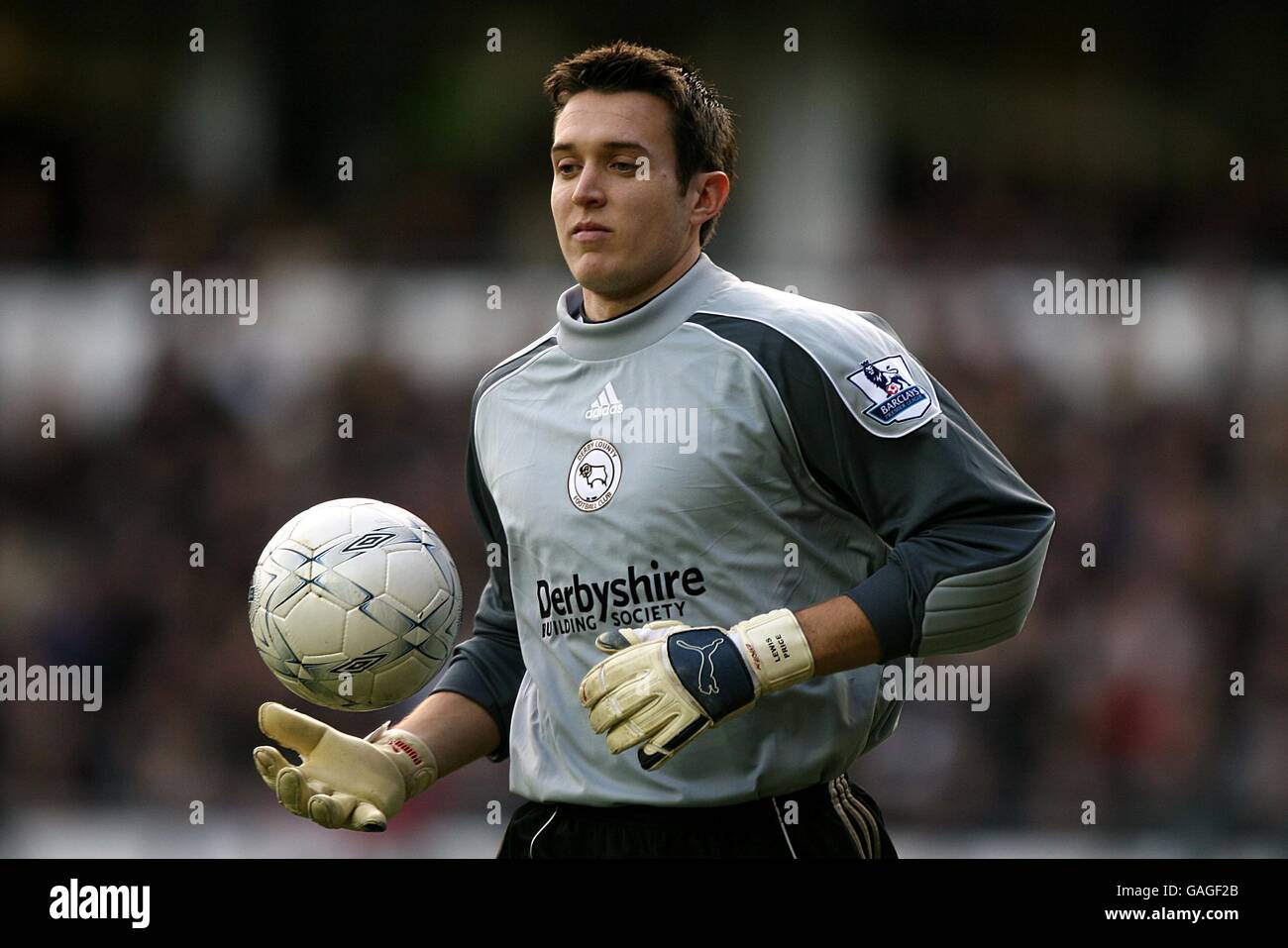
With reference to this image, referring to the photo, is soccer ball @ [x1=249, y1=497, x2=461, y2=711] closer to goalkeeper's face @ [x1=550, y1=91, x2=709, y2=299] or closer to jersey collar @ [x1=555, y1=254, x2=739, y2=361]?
jersey collar @ [x1=555, y1=254, x2=739, y2=361]

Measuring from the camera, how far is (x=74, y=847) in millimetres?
7469

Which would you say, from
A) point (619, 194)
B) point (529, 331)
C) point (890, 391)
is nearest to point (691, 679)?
point (890, 391)

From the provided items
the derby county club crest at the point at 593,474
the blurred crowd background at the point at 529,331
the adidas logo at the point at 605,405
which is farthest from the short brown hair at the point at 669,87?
the blurred crowd background at the point at 529,331

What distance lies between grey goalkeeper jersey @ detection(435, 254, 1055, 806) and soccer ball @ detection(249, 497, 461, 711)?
0.23 meters

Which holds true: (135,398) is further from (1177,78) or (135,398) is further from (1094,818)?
(1177,78)

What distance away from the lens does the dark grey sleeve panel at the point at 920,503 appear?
3.22m

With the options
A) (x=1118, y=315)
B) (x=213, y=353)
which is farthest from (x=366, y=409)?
(x=1118, y=315)

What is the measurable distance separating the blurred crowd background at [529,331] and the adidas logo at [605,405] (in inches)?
159

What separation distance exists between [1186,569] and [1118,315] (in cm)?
161

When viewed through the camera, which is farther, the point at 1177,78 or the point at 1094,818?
the point at 1177,78

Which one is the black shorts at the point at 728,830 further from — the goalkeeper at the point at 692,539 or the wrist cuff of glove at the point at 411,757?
the wrist cuff of glove at the point at 411,757

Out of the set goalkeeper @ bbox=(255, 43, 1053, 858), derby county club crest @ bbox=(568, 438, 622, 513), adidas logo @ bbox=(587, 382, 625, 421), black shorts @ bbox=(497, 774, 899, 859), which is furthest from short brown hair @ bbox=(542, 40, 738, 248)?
black shorts @ bbox=(497, 774, 899, 859)

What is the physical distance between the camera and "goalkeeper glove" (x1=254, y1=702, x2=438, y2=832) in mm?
3451
